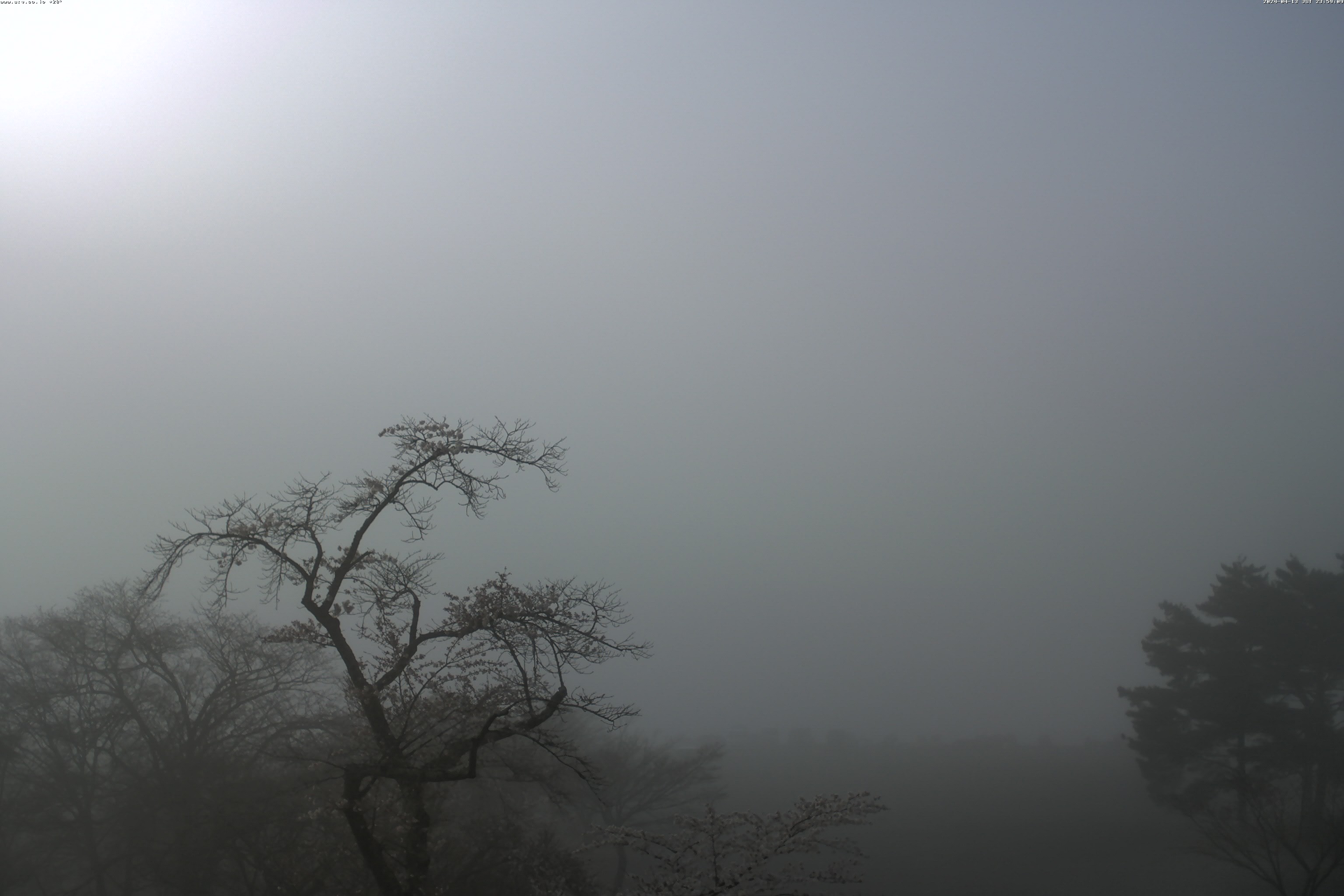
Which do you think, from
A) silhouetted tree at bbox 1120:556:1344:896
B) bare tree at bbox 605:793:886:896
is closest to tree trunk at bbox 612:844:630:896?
bare tree at bbox 605:793:886:896

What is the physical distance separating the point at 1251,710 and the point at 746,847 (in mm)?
34036

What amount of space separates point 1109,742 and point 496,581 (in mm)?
55818

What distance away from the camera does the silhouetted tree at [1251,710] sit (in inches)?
1123

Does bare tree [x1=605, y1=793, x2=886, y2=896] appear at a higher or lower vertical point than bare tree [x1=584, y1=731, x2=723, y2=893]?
higher

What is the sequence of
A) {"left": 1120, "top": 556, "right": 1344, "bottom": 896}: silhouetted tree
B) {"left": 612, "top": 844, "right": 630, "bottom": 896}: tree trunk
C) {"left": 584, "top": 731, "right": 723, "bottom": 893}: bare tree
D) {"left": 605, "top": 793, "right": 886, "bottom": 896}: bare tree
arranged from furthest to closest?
{"left": 584, "top": 731, "right": 723, "bottom": 893}: bare tree → {"left": 1120, "top": 556, "right": 1344, "bottom": 896}: silhouetted tree → {"left": 612, "top": 844, "right": 630, "bottom": 896}: tree trunk → {"left": 605, "top": 793, "right": 886, "bottom": 896}: bare tree

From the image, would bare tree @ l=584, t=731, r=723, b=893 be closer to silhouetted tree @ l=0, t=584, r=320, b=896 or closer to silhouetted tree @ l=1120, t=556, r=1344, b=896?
silhouetted tree @ l=0, t=584, r=320, b=896

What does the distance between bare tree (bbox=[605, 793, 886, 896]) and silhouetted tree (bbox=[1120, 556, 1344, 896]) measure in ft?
78.5

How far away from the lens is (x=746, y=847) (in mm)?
10125

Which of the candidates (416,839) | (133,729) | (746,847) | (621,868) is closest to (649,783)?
(621,868)

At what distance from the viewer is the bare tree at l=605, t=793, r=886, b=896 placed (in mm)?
9656

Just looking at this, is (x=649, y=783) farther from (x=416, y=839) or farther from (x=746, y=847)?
(x=416, y=839)

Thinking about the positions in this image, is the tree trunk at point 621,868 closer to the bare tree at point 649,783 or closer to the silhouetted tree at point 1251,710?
the bare tree at point 649,783

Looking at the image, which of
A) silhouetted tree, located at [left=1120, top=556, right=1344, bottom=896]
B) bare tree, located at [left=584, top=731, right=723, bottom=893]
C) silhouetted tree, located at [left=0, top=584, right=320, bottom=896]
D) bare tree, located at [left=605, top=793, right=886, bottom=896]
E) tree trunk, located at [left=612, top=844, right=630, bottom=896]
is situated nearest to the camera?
bare tree, located at [left=605, top=793, right=886, bottom=896]

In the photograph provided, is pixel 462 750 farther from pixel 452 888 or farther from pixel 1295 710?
pixel 1295 710
